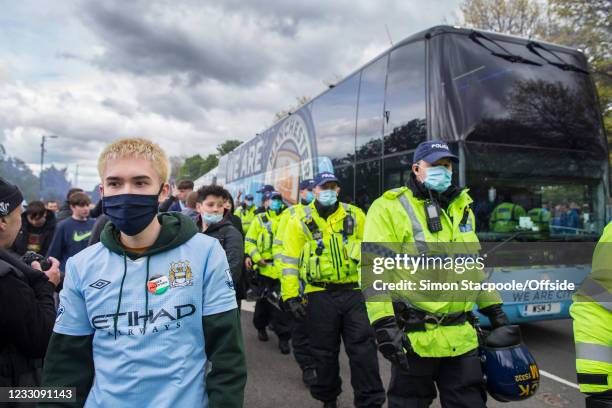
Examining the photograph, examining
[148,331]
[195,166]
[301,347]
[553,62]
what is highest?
[195,166]

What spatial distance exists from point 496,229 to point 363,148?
2246 millimetres

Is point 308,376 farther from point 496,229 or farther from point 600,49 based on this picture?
point 600,49

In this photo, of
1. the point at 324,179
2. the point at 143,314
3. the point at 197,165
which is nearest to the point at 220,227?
the point at 324,179

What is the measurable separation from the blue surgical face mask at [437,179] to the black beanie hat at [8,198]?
2094mm

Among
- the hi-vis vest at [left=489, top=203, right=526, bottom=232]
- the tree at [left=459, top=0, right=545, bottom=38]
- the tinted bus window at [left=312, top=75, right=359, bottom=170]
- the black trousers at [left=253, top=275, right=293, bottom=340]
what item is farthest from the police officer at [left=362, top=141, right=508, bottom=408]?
the tree at [left=459, top=0, right=545, bottom=38]

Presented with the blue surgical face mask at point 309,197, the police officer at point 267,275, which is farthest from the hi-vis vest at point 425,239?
the blue surgical face mask at point 309,197

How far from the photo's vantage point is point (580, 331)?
1.74 m

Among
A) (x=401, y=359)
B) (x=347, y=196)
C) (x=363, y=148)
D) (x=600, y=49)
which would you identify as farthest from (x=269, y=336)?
(x=600, y=49)

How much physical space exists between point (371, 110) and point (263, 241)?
7.98 feet

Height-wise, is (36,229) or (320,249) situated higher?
(36,229)

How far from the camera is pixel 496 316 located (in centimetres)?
240

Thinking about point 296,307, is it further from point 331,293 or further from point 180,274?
point 180,274

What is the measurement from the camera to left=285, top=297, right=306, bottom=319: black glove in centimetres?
345

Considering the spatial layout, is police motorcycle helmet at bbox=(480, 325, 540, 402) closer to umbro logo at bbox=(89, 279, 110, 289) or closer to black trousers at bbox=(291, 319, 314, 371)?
umbro logo at bbox=(89, 279, 110, 289)
